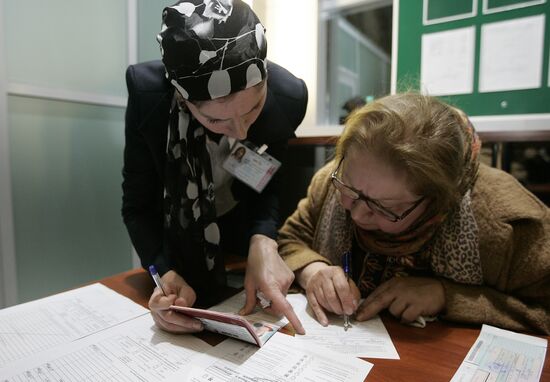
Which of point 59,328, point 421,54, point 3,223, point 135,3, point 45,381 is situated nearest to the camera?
point 45,381

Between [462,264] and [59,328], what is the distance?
2.91 ft

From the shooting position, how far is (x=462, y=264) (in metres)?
0.79

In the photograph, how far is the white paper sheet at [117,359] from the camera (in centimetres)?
58

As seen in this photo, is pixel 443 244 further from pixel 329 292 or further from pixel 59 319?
pixel 59 319

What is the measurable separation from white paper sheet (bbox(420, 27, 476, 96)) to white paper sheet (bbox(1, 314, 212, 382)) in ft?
4.01

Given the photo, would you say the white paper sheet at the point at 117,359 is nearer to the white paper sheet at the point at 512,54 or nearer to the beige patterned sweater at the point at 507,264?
the beige patterned sweater at the point at 507,264

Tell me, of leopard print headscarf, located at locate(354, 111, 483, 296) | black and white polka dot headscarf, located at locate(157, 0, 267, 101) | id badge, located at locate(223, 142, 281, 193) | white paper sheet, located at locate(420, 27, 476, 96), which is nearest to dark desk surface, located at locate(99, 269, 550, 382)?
leopard print headscarf, located at locate(354, 111, 483, 296)

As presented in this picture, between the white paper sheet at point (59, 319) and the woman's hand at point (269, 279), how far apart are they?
26 centimetres

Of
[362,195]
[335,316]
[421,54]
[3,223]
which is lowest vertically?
[335,316]

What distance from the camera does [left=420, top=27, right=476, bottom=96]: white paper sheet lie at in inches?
53.5

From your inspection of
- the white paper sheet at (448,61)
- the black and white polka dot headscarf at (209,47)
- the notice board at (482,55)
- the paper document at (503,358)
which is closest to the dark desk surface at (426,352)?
the paper document at (503,358)

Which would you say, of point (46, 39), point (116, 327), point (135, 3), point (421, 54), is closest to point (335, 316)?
point (116, 327)

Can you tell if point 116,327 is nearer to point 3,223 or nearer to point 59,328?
point 59,328

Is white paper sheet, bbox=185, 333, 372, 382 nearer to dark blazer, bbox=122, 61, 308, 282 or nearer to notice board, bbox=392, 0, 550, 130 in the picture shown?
dark blazer, bbox=122, 61, 308, 282
